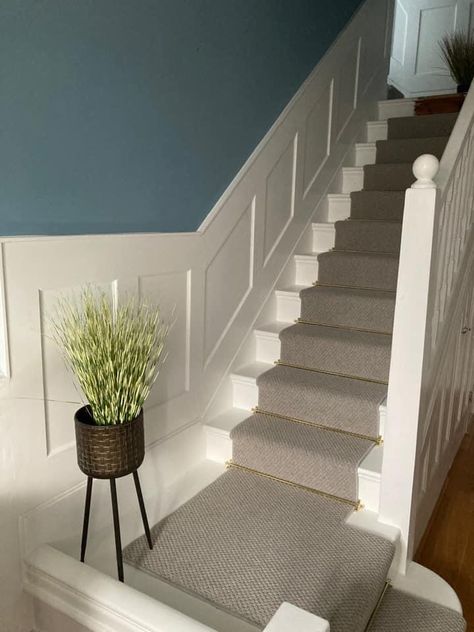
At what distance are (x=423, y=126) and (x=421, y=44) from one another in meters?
2.00

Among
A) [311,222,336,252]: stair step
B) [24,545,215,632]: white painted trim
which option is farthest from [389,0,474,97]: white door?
[24,545,215,632]: white painted trim

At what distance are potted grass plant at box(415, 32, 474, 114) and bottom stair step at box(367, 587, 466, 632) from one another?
3245mm

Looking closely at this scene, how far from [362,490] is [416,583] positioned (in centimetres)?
36

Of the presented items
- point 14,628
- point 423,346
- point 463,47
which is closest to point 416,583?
point 423,346

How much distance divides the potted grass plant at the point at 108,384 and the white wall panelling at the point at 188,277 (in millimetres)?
155

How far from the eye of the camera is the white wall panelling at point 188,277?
1.53 metres

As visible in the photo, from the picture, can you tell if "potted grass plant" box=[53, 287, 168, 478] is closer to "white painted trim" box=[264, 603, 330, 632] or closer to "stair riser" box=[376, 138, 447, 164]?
"white painted trim" box=[264, 603, 330, 632]

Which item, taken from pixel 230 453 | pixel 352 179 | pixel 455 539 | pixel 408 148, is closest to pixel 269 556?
pixel 230 453

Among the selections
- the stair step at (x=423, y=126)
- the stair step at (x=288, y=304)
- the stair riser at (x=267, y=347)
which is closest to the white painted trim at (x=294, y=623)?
the stair riser at (x=267, y=347)

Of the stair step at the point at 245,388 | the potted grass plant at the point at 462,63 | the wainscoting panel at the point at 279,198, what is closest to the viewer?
the stair step at the point at 245,388

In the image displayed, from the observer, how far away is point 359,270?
2.93 m

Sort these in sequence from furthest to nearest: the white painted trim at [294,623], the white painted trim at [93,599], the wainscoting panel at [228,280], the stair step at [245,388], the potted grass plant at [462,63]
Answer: the potted grass plant at [462,63], the stair step at [245,388], the wainscoting panel at [228,280], the white painted trim at [93,599], the white painted trim at [294,623]

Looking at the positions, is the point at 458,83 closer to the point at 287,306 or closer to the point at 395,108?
the point at 395,108

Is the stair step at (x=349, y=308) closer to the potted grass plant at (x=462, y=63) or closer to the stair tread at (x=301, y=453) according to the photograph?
the stair tread at (x=301, y=453)
